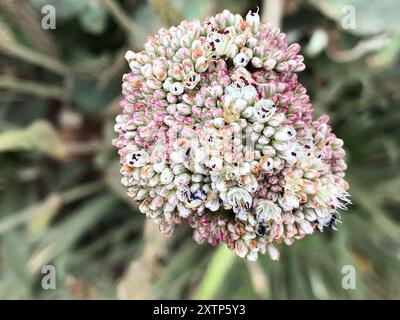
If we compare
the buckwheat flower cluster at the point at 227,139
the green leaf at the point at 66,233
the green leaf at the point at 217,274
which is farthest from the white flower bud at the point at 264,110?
the green leaf at the point at 66,233

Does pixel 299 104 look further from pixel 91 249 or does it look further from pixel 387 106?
pixel 91 249

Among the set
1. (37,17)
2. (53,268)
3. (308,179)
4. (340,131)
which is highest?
(37,17)

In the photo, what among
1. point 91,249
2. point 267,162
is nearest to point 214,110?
point 267,162

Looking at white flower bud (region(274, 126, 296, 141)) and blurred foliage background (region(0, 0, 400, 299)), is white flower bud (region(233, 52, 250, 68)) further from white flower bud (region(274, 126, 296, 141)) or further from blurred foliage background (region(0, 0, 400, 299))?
blurred foliage background (region(0, 0, 400, 299))

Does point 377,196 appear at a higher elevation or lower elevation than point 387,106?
lower

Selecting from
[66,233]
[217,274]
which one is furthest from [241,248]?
[66,233]

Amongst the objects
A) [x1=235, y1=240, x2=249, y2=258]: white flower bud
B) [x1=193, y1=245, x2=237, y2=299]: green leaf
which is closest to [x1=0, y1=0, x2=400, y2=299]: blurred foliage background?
[x1=193, y1=245, x2=237, y2=299]: green leaf
